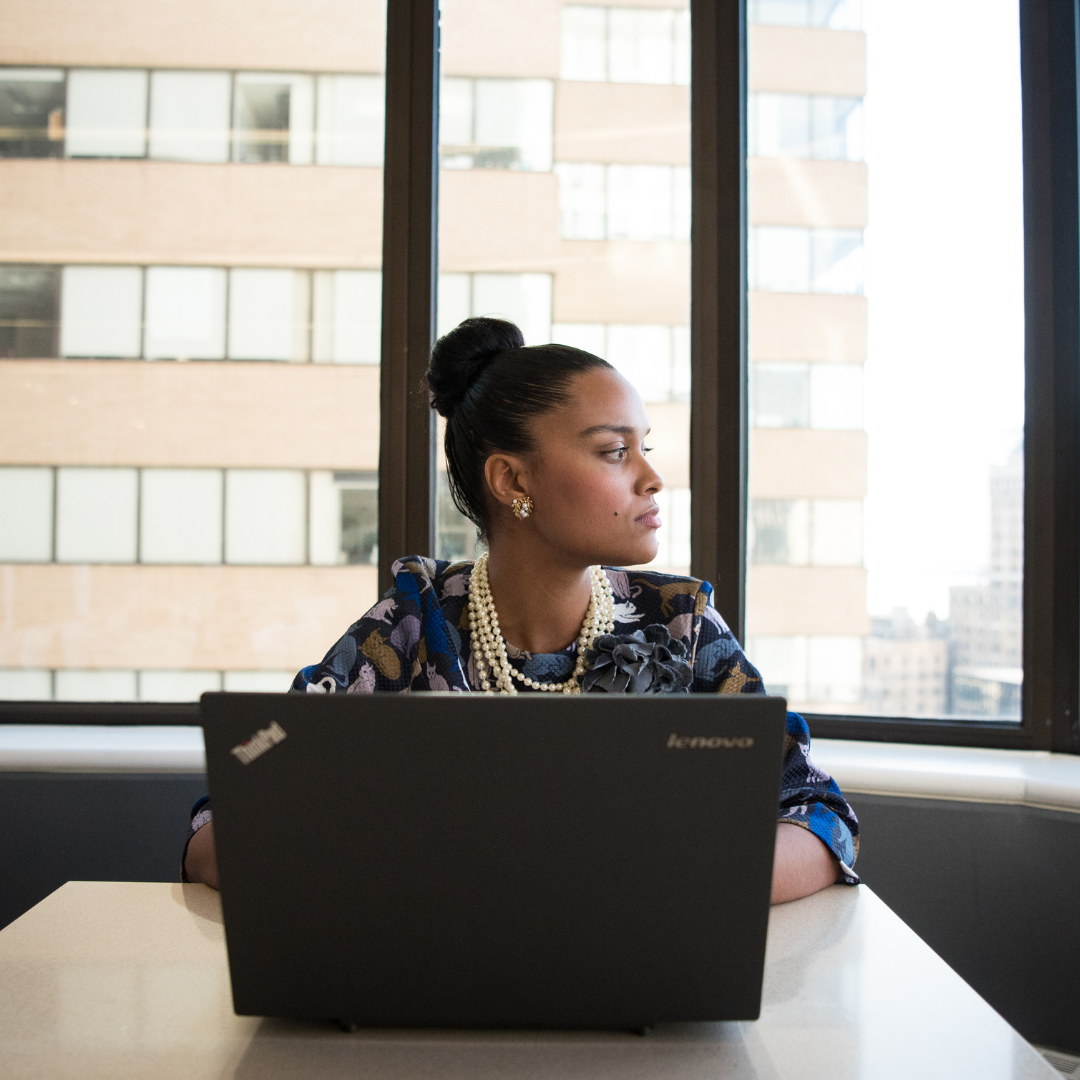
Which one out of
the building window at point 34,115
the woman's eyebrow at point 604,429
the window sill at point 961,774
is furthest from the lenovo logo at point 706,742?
the building window at point 34,115

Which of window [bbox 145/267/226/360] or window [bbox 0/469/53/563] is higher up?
window [bbox 145/267/226/360]

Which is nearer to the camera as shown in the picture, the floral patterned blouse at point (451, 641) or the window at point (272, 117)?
the floral patterned blouse at point (451, 641)

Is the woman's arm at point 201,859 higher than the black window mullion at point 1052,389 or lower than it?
lower

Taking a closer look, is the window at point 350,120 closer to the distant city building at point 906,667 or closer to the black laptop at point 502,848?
the distant city building at point 906,667

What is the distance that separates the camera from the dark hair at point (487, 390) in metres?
1.52

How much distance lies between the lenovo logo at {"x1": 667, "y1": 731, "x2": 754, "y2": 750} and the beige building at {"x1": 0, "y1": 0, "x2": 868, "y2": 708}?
186cm

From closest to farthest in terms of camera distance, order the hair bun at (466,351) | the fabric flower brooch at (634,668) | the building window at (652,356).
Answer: the fabric flower brooch at (634,668) → the hair bun at (466,351) → the building window at (652,356)

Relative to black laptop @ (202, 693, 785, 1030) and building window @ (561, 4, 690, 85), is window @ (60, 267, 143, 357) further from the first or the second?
black laptop @ (202, 693, 785, 1030)

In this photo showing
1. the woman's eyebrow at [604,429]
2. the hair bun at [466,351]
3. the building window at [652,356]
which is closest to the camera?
the woman's eyebrow at [604,429]

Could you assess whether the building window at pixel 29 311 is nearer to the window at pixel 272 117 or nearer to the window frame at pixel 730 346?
the window at pixel 272 117

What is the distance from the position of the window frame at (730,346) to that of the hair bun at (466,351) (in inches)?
30.0

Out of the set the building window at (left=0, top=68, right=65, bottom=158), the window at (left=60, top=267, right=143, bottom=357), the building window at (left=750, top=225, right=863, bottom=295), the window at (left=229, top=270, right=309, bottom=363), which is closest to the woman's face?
the building window at (left=750, top=225, right=863, bottom=295)

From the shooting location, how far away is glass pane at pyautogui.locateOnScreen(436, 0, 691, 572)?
95.3 inches

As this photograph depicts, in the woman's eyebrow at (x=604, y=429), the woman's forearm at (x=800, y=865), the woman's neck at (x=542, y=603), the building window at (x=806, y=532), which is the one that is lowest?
the woman's forearm at (x=800, y=865)
